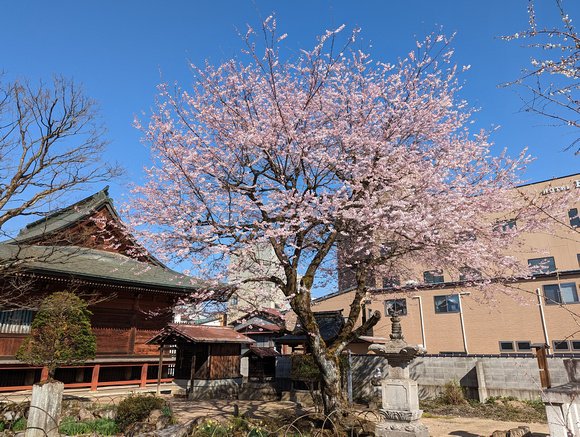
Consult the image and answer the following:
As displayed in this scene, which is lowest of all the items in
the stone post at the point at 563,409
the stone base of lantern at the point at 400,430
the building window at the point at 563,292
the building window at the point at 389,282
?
the stone base of lantern at the point at 400,430

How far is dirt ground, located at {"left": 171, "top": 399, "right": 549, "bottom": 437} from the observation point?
11.8 metres

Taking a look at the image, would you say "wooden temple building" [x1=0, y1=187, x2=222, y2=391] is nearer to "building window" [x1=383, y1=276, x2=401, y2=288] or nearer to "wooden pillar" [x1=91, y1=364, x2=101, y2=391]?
"wooden pillar" [x1=91, y1=364, x2=101, y2=391]

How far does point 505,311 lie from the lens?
25.5 m

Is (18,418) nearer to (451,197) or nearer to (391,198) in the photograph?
(391,198)

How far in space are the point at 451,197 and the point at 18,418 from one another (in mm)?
14401

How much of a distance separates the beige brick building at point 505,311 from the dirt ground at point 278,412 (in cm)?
804

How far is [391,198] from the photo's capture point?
11766mm

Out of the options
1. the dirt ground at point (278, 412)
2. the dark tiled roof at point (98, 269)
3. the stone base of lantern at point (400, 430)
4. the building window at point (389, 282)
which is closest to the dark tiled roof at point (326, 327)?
the dirt ground at point (278, 412)

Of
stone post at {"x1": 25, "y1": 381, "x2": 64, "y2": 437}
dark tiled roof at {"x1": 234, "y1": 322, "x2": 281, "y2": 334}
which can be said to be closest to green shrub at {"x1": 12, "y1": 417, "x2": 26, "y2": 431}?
stone post at {"x1": 25, "y1": 381, "x2": 64, "y2": 437}

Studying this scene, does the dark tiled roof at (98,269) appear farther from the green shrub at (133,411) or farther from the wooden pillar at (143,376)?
the green shrub at (133,411)

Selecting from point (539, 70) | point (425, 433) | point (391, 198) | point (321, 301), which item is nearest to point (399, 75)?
point (391, 198)

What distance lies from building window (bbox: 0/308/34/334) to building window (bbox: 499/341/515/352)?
26.3m

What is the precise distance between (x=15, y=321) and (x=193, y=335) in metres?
7.49

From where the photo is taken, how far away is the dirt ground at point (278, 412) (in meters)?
11.8
